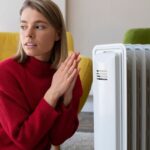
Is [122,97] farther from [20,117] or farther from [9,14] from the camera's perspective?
[9,14]

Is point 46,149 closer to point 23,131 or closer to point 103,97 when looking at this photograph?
point 23,131

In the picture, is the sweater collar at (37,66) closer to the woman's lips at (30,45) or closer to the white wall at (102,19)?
the woman's lips at (30,45)

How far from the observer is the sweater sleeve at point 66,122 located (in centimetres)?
114

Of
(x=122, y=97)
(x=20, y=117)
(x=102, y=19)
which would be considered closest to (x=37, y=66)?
(x=20, y=117)

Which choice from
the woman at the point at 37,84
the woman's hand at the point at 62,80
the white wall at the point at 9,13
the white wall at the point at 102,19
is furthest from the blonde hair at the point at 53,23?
the white wall at the point at 9,13

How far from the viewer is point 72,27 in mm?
3098

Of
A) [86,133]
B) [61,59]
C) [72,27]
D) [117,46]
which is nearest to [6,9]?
[72,27]

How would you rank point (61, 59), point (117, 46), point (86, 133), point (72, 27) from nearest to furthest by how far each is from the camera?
point (117, 46)
point (61, 59)
point (86, 133)
point (72, 27)

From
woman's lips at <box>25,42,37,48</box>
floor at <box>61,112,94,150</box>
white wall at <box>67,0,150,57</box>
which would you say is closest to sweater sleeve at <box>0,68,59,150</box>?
woman's lips at <box>25,42,37,48</box>

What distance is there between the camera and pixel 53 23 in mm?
1116

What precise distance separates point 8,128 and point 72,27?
84.2 inches

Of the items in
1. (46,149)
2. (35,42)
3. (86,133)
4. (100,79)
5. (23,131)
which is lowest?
(86,133)

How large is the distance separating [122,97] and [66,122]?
262 millimetres

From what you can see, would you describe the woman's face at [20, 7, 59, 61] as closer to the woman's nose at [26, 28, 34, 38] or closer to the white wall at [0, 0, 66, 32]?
the woman's nose at [26, 28, 34, 38]
